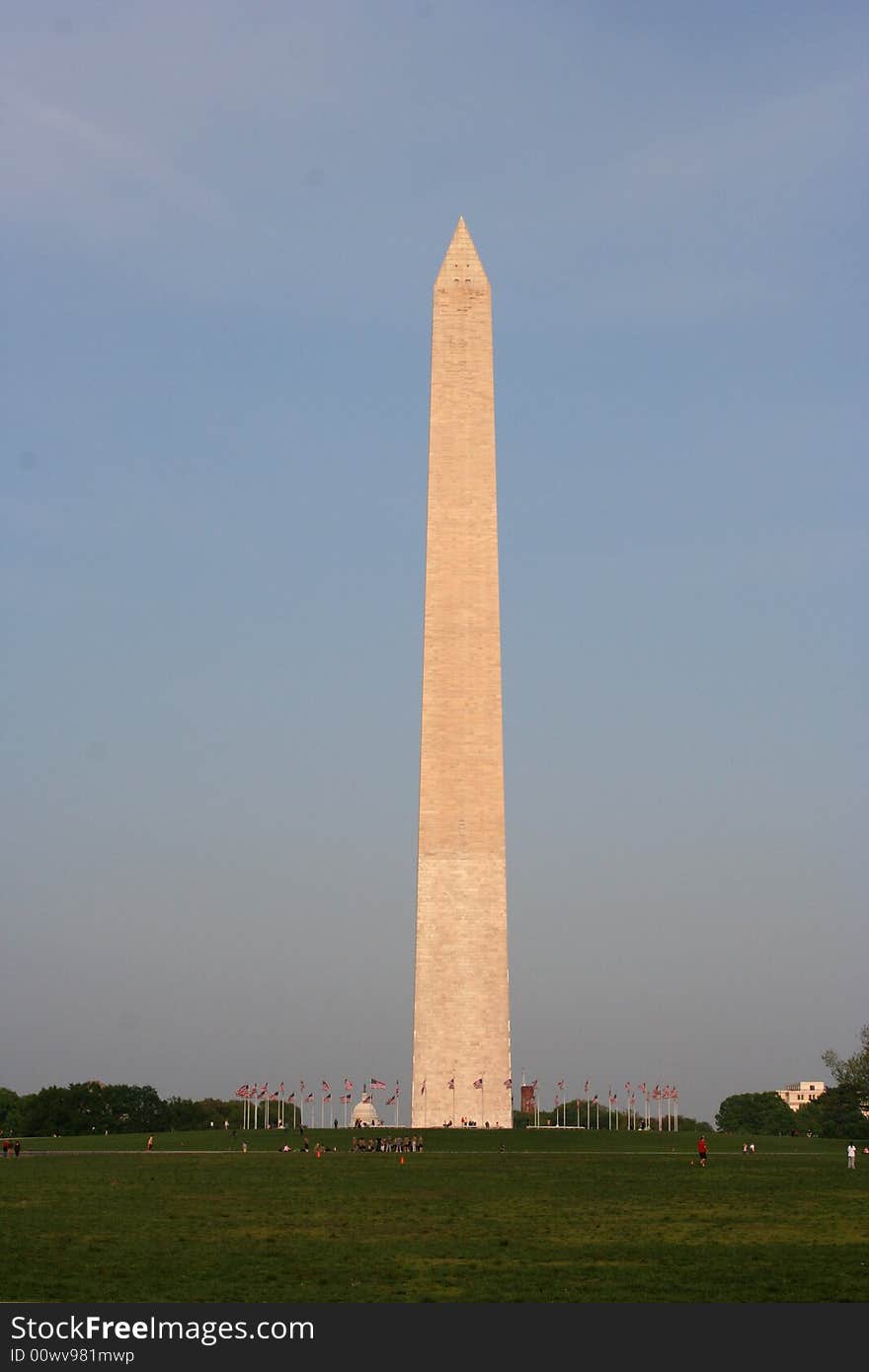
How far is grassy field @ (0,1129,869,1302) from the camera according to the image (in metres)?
19.2

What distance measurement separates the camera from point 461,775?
61906mm

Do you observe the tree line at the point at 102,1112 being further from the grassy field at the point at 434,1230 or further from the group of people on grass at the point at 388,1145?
the grassy field at the point at 434,1230

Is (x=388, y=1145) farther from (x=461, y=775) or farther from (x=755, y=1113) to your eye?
(x=755, y=1113)

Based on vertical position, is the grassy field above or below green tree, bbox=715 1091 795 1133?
below

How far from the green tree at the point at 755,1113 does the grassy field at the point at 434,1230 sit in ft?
309

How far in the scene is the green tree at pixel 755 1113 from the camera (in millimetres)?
135875

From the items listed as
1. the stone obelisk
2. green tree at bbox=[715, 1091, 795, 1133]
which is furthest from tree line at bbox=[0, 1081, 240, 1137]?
green tree at bbox=[715, 1091, 795, 1133]

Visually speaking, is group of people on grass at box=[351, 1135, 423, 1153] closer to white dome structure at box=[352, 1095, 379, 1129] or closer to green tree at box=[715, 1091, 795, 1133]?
white dome structure at box=[352, 1095, 379, 1129]

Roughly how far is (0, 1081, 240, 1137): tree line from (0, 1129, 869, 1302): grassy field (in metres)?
48.7

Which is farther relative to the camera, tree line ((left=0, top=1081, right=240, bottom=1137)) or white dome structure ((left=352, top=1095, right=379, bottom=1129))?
tree line ((left=0, top=1081, right=240, bottom=1137))

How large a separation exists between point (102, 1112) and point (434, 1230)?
7370 cm

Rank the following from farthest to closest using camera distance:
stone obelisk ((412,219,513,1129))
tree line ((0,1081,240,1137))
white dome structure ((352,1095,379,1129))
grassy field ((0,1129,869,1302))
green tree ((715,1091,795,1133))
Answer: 1. green tree ((715,1091,795,1133))
2. tree line ((0,1081,240,1137))
3. white dome structure ((352,1095,379,1129))
4. stone obelisk ((412,219,513,1129))
5. grassy field ((0,1129,869,1302))

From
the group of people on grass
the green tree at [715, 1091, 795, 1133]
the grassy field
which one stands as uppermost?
the green tree at [715, 1091, 795, 1133]

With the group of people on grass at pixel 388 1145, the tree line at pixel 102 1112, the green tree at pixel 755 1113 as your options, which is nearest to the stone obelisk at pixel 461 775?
the group of people on grass at pixel 388 1145
